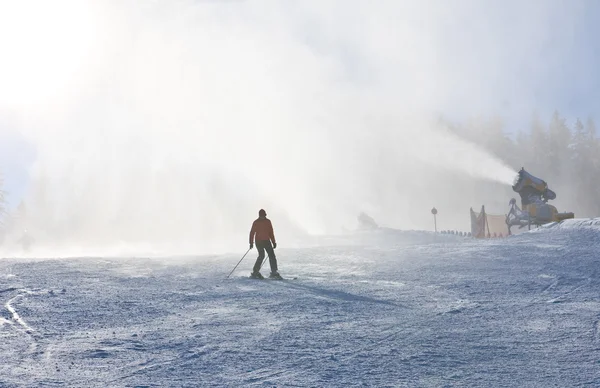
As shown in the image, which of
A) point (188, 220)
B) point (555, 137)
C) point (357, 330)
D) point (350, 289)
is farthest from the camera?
point (555, 137)

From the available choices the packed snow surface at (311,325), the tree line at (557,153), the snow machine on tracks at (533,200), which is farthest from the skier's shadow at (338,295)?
the tree line at (557,153)

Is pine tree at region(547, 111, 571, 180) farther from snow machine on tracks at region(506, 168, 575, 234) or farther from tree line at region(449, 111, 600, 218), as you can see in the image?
snow machine on tracks at region(506, 168, 575, 234)

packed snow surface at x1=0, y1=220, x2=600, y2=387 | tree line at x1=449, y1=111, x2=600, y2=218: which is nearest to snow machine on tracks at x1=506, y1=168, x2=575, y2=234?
packed snow surface at x1=0, y1=220, x2=600, y2=387

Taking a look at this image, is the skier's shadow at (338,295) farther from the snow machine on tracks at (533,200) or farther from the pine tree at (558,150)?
the pine tree at (558,150)

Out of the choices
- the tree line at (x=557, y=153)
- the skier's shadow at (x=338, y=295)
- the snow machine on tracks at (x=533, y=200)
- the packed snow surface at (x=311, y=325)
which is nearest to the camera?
the packed snow surface at (x=311, y=325)

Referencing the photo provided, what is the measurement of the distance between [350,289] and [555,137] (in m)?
93.6

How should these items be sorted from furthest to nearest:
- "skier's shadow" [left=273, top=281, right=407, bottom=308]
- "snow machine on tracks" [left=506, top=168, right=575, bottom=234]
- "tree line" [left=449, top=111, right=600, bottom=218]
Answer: "tree line" [left=449, top=111, right=600, bottom=218]
"snow machine on tracks" [left=506, top=168, right=575, bottom=234]
"skier's shadow" [left=273, top=281, right=407, bottom=308]

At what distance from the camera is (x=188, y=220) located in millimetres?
86312

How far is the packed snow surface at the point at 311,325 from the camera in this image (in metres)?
6.04

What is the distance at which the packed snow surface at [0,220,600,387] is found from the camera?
238 inches

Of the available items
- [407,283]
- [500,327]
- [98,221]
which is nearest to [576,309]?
[500,327]

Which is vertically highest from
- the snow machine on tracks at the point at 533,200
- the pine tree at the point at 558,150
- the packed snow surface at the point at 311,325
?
the pine tree at the point at 558,150

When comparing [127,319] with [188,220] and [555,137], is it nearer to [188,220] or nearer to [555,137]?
[188,220]

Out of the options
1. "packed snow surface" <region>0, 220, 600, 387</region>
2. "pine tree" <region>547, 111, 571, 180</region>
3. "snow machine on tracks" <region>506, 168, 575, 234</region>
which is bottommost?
"packed snow surface" <region>0, 220, 600, 387</region>
